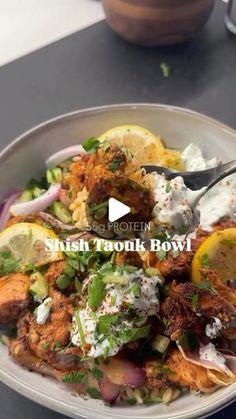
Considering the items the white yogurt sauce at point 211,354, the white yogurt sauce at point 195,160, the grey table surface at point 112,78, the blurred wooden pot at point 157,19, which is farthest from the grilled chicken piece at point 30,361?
the blurred wooden pot at point 157,19

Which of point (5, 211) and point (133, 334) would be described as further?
point (5, 211)

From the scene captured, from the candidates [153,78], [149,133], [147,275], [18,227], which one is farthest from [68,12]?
[147,275]

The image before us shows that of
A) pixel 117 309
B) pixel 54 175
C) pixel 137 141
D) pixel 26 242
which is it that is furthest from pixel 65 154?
pixel 117 309

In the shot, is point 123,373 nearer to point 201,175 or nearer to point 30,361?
point 30,361

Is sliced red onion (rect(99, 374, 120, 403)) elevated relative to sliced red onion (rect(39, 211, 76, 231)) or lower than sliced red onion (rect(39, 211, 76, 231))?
lower

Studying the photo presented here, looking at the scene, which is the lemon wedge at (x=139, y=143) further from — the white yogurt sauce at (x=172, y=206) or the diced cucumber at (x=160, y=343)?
the diced cucumber at (x=160, y=343)

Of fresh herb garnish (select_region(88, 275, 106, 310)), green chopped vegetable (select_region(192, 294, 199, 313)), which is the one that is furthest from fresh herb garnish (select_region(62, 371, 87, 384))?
green chopped vegetable (select_region(192, 294, 199, 313))

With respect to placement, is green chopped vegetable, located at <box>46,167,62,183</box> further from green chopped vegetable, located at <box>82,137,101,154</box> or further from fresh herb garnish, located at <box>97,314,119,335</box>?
fresh herb garnish, located at <box>97,314,119,335</box>
